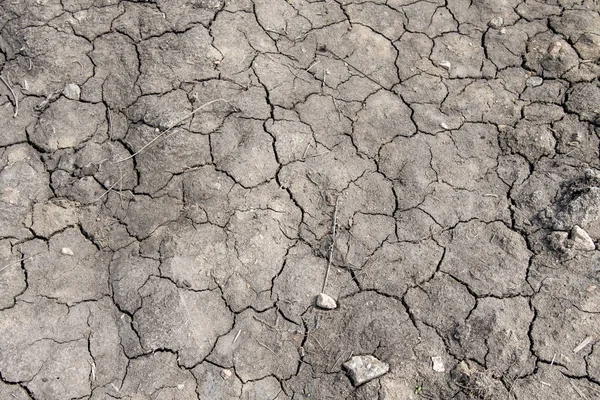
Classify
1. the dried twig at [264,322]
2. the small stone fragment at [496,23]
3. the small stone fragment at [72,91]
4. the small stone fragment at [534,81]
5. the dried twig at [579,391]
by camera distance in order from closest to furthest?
the dried twig at [579,391] < the dried twig at [264,322] < the small stone fragment at [72,91] < the small stone fragment at [534,81] < the small stone fragment at [496,23]

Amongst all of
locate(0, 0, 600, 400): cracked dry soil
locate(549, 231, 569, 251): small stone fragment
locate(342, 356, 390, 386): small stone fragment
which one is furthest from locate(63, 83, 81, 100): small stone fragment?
locate(549, 231, 569, 251): small stone fragment

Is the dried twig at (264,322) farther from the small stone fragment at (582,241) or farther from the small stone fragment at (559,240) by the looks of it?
the small stone fragment at (582,241)

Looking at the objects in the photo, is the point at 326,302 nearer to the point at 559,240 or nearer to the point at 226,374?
the point at 226,374

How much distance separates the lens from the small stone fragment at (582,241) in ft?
8.95

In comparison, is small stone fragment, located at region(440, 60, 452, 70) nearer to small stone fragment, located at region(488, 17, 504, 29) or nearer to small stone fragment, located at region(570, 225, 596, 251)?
small stone fragment, located at region(488, 17, 504, 29)

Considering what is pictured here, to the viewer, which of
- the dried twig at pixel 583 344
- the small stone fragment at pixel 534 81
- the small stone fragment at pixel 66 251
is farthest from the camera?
the small stone fragment at pixel 534 81

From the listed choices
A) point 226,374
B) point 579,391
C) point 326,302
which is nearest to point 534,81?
point 579,391

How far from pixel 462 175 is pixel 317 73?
1173 millimetres

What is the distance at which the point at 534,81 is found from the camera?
338 cm

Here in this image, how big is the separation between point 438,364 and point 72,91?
9.06 ft

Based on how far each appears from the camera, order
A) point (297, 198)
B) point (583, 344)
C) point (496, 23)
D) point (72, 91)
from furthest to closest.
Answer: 1. point (496, 23)
2. point (72, 91)
3. point (297, 198)
4. point (583, 344)

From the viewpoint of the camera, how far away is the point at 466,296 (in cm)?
268

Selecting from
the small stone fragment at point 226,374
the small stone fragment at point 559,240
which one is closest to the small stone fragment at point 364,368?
the small stone fragment at point 226,374

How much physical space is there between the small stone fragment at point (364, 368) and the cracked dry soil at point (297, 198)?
0.14 feet
